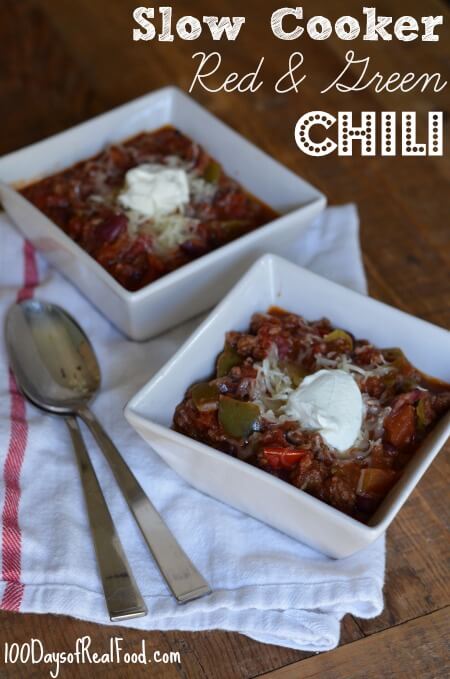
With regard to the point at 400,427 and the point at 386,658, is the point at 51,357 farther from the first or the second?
the point at 386,658

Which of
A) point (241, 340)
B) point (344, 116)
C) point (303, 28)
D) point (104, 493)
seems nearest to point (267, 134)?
point (344, 116)

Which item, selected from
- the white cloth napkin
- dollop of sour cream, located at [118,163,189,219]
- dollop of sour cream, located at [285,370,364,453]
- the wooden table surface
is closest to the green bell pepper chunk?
dollop of sour cream, located at [285,370,364,453]

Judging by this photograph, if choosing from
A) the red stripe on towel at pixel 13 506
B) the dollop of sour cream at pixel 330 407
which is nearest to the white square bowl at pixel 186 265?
the red stripe on towel at pixel 13 506

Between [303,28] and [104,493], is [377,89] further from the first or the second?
[104,493]

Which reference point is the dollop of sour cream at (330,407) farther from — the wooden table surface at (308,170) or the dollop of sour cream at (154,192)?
the dollop of sour cream at (154,192)

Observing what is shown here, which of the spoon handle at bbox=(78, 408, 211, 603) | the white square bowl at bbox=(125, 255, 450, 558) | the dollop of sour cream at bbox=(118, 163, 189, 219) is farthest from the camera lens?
the dollop of sour cream at bbox=(118, 163, 189, 219)

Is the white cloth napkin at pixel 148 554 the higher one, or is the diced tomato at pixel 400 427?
the diced tomato at pixel 400 427

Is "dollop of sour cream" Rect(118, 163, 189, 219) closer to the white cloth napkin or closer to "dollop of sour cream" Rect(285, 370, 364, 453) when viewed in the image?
the white cloth napkin
